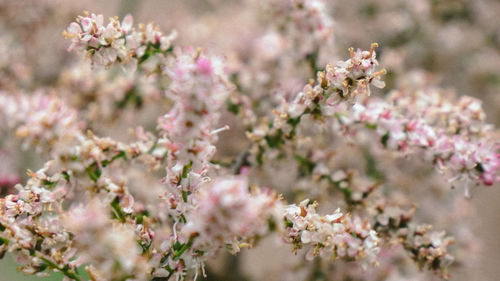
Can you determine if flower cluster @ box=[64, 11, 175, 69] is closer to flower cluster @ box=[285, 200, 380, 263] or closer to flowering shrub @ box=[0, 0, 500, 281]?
flowering shrub @ box=[0, 0, 500, 281]

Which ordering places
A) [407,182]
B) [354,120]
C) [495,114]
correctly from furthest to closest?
Result: [495,114] → [407,182] → [354,120]

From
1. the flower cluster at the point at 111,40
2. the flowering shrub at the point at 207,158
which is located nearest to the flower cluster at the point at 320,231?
the flowering shrub at the point at 207,158

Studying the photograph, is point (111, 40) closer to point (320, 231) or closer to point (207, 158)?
point (207, 158)

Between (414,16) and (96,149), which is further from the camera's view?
(414,16)

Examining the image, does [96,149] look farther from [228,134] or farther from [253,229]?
[228,134]

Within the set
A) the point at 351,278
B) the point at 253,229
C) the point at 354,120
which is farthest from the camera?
the point at 351,278

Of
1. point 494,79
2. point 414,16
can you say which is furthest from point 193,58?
point 494,79

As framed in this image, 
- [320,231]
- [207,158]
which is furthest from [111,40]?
[320,231]

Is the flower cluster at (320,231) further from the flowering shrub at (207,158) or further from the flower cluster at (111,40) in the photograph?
the flower cluster at (111,40)

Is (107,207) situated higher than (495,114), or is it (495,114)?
(495,114)
